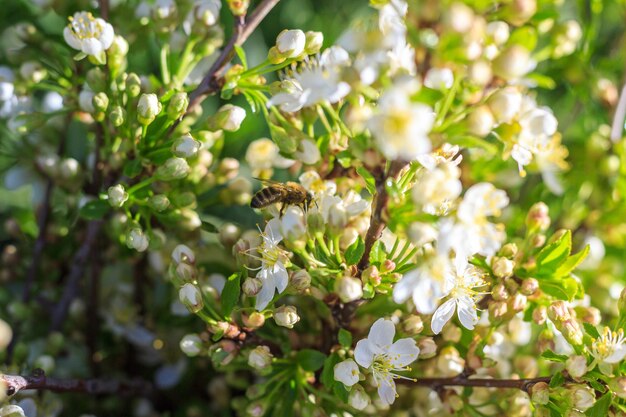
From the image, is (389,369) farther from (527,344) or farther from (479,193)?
(527,344)

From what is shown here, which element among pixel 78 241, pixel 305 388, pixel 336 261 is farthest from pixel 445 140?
pixel 78 241

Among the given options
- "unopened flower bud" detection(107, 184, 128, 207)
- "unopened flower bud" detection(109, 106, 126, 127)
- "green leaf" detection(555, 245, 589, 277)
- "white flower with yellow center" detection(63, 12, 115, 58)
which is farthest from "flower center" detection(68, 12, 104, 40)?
"green leaf" detection(555, 245, 589, 277)

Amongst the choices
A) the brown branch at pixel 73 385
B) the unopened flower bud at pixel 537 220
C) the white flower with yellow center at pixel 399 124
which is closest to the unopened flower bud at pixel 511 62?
the white flower with yellow center at pixel 399 124

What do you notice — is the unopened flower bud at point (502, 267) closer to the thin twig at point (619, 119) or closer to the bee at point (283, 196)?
the bee at point (283, 196)

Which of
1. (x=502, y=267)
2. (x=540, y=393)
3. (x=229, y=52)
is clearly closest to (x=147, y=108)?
(x=229, y=52)

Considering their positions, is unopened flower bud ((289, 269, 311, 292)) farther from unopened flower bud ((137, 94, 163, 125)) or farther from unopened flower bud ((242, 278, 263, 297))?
unopened flower bud ((137, 94, 163, 125))

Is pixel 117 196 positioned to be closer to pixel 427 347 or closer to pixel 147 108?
pixel 147 108
